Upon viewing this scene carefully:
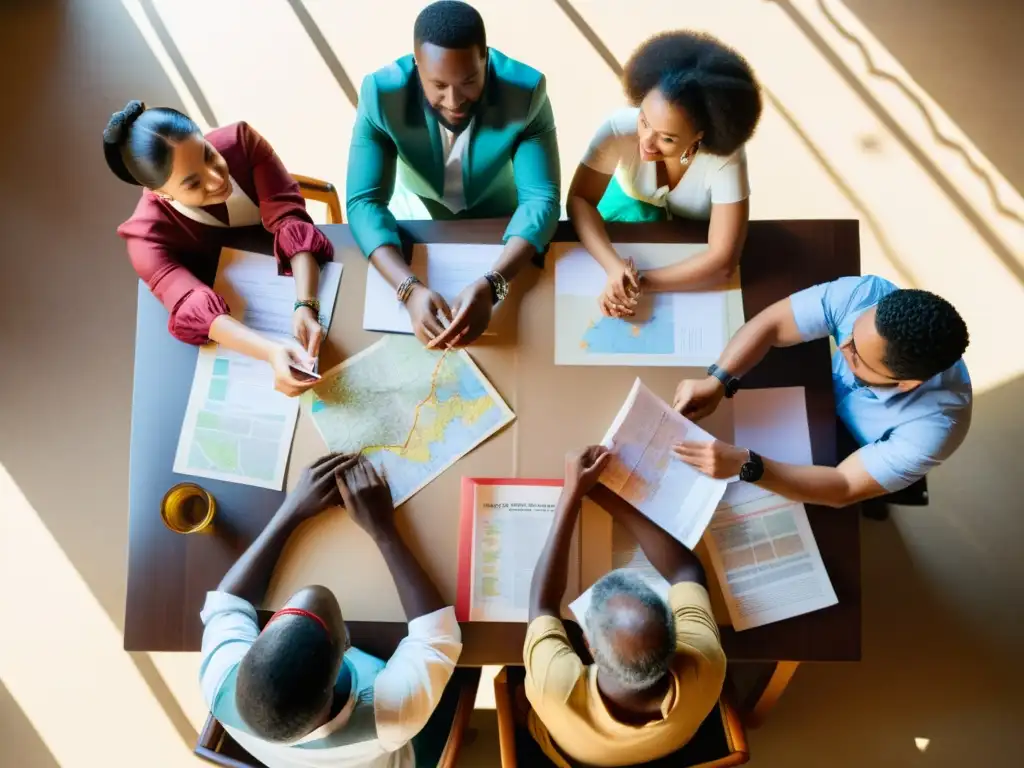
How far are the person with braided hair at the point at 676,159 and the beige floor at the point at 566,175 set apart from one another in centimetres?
86

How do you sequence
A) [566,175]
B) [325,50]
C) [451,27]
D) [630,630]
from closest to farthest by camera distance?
[630,630] → [451,27] → [566,175] → [325,50]

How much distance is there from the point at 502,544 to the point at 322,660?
15.5 inches

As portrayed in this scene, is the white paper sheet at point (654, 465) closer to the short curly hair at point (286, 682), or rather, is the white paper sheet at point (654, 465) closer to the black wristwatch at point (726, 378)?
the black wristwatch at point (726, 378)

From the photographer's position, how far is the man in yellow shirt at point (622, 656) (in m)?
1.03

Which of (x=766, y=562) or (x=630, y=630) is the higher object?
(x=630, y=630)

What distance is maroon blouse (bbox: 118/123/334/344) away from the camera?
1368mm

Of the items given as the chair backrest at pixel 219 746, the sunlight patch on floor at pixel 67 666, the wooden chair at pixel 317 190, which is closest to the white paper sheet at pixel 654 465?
the chair backrest at pixel 219 746

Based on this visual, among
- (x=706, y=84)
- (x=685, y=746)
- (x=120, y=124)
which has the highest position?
(x=120, y=124)

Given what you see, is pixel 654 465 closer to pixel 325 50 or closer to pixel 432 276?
pixel 432 276

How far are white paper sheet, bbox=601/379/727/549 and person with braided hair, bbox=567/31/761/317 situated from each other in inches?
9.0

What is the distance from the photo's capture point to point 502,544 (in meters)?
1.29

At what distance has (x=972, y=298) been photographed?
7.03 ft

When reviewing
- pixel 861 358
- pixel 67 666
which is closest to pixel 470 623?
pixel 861 358

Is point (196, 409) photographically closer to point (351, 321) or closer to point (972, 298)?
point (351, 321)
